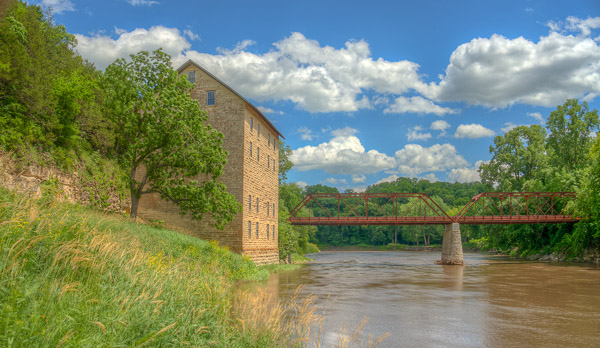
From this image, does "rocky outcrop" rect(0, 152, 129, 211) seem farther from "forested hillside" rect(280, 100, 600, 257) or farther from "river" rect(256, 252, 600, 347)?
"forested hillside" rect(280, 100, 600, 257)

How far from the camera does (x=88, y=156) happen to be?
27.3m

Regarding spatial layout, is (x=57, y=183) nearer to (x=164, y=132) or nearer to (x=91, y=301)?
(x=164, y=132)

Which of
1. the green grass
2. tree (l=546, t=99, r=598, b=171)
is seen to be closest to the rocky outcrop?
the green grass

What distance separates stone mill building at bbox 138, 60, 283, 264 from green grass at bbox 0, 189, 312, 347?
2137cm

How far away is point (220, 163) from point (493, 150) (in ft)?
187

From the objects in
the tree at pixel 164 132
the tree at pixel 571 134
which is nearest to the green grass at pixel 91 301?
the tree at pixel 164 132

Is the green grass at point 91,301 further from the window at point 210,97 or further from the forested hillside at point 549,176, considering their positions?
the forested hillside at point 549,176

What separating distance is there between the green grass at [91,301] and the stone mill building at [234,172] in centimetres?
2137

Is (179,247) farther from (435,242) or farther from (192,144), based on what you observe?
(435,242)

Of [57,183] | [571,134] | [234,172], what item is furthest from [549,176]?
[57,183]

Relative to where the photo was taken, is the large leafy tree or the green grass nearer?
the green grass

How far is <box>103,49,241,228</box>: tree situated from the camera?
2748 cm

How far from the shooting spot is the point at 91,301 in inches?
273

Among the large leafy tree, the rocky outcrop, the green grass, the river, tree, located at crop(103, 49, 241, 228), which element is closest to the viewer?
the green grass
